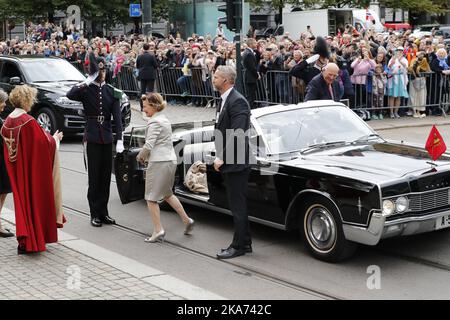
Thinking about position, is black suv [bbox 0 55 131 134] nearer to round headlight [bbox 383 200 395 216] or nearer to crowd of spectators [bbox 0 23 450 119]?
crowd of spectators [bbox 0 23 450 119]

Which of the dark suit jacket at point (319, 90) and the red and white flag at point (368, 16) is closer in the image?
the dark suit jacket at point (319, 90)

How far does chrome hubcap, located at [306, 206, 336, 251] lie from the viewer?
731 cm

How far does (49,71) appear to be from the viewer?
56.9 ft

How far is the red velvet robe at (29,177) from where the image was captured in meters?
7.65

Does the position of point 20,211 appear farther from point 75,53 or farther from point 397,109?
point 75,53

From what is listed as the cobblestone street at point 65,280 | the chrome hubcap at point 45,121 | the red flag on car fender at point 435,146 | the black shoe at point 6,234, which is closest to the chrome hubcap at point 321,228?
the red flag on car fender at point 435,146

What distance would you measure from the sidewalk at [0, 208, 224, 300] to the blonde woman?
0.86 feet

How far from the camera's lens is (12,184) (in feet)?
25.5

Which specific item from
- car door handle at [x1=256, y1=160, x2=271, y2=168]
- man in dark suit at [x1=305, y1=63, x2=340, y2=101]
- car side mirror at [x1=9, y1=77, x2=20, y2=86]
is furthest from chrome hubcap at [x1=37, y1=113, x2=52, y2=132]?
car door handle at [x1=256, y1=160, x2=271, y2=168]

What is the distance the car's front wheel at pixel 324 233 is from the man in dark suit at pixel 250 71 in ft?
36.5

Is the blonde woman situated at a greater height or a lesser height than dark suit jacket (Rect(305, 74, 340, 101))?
lesser

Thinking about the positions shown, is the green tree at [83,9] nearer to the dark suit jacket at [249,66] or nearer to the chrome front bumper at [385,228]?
the dark suit jacket at [249,66]

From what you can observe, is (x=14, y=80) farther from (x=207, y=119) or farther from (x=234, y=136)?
(x=234, y=136)
